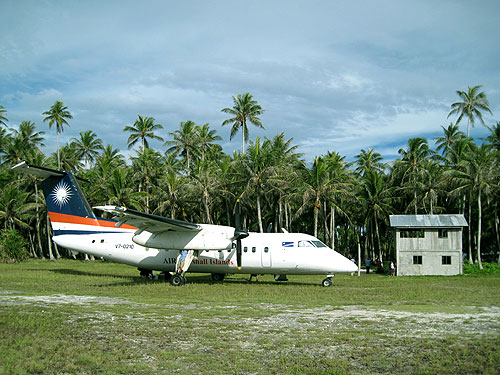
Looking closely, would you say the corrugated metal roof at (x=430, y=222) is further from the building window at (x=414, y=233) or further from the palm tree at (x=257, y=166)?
the palm tree at (x=257, y=166)

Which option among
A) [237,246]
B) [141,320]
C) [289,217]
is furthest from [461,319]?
[289,217]

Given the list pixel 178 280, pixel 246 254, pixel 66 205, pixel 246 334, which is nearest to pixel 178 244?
pixel 178 280

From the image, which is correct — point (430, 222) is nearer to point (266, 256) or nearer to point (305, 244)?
point (305, 244)

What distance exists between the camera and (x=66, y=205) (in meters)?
23.5

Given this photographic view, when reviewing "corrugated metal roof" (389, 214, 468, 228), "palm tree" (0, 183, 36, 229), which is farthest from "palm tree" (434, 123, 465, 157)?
"palm tree" (0, 183, 36, 229)

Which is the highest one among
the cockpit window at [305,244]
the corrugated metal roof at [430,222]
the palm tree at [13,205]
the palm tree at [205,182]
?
the palm tree at [205,182]

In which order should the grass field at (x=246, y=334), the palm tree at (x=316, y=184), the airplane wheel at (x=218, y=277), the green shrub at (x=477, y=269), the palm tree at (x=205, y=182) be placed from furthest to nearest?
the palm tree at (x=205, y=182), the palm tree at (x=316, y=184), the green shrub at (x=477, y=269), the airplane wheel at (x=218, y=277), the grass field at (x=246, y=334)

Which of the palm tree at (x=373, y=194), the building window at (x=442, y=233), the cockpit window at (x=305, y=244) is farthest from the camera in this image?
the palm tree at (x=373, y=194)

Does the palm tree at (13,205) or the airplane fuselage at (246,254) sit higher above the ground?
the palm tree at (13,205)

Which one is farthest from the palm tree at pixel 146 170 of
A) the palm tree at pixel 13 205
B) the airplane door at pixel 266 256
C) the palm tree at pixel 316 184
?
the airplane door at pixel 266 256

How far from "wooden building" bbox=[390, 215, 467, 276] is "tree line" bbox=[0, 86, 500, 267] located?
12.1 ft

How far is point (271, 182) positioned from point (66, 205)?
19231 millimetres

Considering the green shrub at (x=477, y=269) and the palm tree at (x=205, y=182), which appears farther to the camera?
the palm tree at (x=205, y=182)

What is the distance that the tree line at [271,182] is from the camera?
38.5 metres
